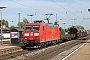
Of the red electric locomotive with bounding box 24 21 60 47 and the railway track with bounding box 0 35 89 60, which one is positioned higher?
the red electric locomotive with bounding box 24 21 60 47

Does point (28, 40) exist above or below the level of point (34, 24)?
below

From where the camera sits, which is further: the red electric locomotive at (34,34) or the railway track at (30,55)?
the red electric locomotive at (34,34)

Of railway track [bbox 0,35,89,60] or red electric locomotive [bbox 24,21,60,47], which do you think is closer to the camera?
railway track [bbox 0,35,89,60]

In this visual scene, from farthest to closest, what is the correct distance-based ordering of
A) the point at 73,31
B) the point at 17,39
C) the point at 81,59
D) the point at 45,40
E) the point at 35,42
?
the point at 73,31 → the point at 17,39 → the point at 45,40 → the point at 35,42 → the point at 81,59

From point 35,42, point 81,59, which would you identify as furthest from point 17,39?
point 81,59

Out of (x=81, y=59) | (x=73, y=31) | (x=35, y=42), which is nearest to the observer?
(x=81, y=59)

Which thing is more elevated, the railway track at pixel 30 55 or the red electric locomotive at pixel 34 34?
the red electric locomotive at pixel 34 34

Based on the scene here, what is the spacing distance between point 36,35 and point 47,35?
3956 millimetres

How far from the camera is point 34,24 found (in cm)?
2828

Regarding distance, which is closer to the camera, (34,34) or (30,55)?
(30,55)

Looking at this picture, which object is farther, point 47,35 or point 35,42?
point 47,35

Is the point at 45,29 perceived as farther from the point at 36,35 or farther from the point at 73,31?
the point at 73,31

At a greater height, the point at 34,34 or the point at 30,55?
the point at 34,34

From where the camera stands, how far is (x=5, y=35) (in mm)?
66250
